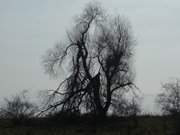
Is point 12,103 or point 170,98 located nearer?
point 170,98

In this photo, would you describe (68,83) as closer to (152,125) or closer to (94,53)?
(94,53)

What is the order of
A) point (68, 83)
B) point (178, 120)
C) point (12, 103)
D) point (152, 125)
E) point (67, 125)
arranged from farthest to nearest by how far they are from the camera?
point (12, 103) → point (68, 83) → point (67, 125) → point (152, 125) → point (178, 120)

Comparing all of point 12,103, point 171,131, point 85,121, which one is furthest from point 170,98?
point 12,103

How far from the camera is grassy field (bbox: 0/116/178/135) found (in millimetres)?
22469

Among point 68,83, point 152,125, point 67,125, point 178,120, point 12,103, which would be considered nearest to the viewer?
point 178,120

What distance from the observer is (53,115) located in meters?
28.0

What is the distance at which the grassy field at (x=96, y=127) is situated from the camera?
22469 millimetres

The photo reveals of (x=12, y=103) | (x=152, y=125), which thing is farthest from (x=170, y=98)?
(x=12, y=103)

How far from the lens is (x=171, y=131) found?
2167 centimetres

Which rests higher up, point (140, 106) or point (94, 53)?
point (94, 53)

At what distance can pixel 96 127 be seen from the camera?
84.0 ft

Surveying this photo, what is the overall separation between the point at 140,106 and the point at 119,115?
1.96 m

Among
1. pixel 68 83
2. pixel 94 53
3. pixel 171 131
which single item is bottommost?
pixel 171 131

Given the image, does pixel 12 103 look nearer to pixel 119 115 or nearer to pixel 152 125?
pixel 119 115
